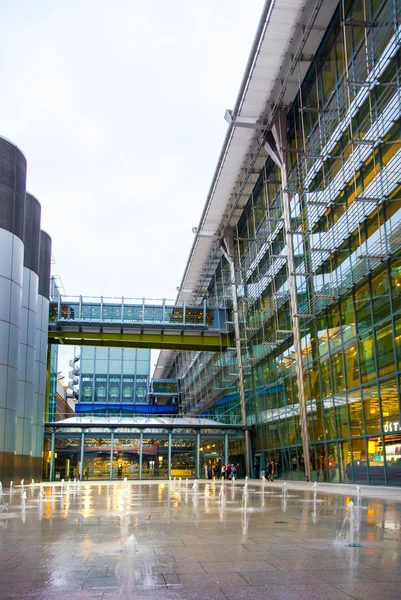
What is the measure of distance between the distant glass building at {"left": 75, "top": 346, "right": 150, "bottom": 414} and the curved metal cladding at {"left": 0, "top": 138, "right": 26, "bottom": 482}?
63710 mm

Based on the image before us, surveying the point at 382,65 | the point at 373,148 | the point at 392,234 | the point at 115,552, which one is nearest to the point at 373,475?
the point at 392,234

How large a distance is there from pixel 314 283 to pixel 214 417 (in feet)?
90.4

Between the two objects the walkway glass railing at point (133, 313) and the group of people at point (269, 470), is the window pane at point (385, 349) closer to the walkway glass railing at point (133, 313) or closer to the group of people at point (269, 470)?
the group of people at point (269, 470)

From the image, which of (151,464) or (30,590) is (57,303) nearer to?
(151,464)

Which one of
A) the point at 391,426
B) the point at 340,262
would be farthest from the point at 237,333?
the point at 391,426

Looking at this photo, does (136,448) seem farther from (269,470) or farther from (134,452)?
(269,470)

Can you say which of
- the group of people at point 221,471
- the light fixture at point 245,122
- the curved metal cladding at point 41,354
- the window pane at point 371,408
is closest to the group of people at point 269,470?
the group of people at point 221,471

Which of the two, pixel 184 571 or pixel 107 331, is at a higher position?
pixel 107 331

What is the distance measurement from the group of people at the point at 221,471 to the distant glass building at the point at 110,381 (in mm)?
45727

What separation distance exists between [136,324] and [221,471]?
13601 mm

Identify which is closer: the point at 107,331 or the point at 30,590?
the point at 30,590

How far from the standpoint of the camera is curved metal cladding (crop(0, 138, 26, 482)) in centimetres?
2953

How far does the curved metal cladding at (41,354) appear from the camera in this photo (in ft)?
137

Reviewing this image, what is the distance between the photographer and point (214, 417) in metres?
57.4
